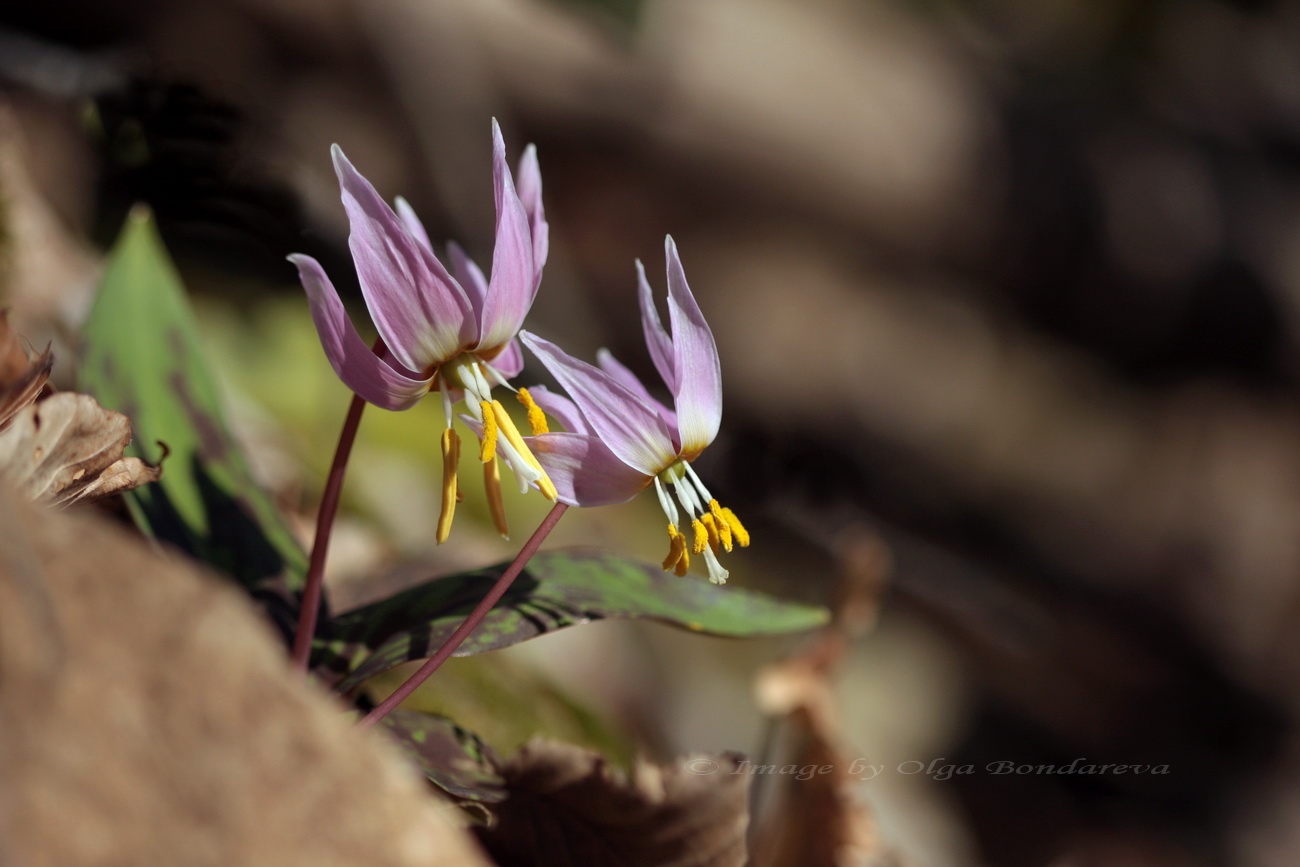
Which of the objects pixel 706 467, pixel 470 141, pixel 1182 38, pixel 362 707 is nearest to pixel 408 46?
pixel 470 141

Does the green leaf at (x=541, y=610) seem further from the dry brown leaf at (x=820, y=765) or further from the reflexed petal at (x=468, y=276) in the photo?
the dry brown leaf at (x=820, y=765)

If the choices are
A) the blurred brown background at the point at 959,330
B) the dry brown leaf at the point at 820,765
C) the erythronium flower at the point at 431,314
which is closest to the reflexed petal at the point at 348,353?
the erythronium flower at the point at 431,314

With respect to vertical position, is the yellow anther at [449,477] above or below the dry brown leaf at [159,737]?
below

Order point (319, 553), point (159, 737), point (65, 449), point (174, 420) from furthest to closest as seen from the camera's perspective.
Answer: point (174, 420), point (319, 553), point (65, 449), point (159, 737)

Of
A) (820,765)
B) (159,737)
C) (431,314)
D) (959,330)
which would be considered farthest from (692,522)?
(959,330)

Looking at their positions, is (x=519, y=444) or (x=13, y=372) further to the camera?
(x=519, y=444)

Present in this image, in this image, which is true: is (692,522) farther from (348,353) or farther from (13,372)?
(13,372)

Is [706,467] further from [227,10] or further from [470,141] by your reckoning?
[227,10]

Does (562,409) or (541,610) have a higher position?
(562,409)
